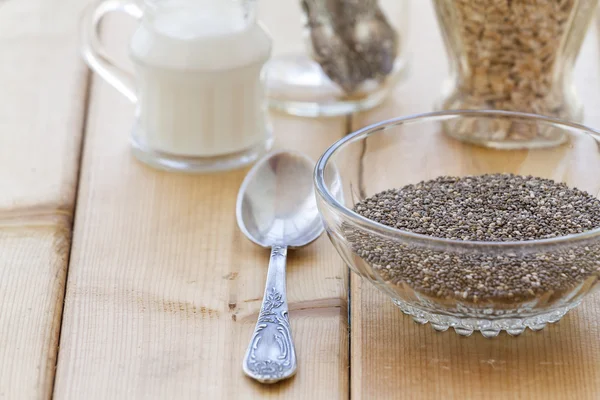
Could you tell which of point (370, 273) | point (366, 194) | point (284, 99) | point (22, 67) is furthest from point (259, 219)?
point (22, 67)

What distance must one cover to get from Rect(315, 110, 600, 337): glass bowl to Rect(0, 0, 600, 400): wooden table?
0.05m

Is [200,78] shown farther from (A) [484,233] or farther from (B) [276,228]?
(A) [484,233]

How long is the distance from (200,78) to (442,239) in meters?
0.49

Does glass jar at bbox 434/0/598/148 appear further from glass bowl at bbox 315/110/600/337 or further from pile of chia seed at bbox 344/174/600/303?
pile of chia seed at bbox 344/174/600/303

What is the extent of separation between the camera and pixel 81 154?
126 cm

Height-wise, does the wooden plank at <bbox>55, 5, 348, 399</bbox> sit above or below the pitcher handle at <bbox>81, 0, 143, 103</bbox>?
below

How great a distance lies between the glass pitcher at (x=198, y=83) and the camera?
3.75ft

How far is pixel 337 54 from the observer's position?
52.7 inches

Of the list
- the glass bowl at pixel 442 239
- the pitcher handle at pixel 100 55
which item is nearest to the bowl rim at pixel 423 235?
the glass bowl at pixel 442 239

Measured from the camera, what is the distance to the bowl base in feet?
2.68

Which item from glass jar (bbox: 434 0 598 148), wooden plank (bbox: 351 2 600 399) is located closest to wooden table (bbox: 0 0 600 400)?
wooden plank (bbox: 351 2 600 399)

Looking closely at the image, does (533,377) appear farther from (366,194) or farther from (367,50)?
(367,50)

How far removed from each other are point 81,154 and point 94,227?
0.21 metres

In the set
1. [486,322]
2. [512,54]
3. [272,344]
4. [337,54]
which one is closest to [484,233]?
[486,322]
